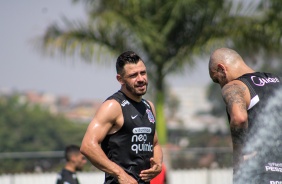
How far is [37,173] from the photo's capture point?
15.8 m

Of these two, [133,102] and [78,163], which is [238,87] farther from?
[78,163]

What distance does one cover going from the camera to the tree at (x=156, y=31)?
48.3ft

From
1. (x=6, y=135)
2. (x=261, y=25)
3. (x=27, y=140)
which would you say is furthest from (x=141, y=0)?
(x=6, y=135)

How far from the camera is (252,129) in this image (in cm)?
598

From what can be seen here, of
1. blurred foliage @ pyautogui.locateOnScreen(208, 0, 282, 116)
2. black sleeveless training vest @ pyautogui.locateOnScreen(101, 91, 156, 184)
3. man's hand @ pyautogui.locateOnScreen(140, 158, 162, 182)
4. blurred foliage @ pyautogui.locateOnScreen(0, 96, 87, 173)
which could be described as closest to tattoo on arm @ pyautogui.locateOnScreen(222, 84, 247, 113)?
black sleeveless training vest @ pyautogui.locateOnScreen(101, 91, 156, 184)

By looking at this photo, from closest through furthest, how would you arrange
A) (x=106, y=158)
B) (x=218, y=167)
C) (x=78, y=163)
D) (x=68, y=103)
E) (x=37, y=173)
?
(x=106, y=158) → (x=78, y=163) → (x=37, y=173) → (x=218, y=167) → (x=68, y=103)

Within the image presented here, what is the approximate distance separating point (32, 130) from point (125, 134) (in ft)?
132

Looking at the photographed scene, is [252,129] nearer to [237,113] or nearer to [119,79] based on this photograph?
[237,113]

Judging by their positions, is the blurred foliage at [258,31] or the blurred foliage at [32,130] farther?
the blurred foliage at [32,130]

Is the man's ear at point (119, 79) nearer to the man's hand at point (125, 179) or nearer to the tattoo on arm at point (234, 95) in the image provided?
the man's hand at point (125, 179)

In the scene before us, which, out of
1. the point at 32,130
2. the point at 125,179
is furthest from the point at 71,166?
the point at 32,130

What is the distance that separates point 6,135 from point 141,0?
2842 centimetres

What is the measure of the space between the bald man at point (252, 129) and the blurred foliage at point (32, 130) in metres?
24.8

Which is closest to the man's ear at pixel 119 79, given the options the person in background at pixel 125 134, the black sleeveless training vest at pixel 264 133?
the person in background at pixel 125 134
